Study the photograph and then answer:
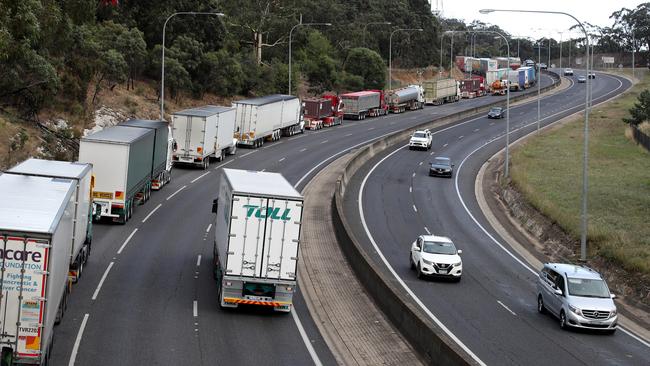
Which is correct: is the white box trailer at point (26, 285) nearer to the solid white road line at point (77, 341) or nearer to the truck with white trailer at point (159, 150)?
the solid white road line at point (77, 341)

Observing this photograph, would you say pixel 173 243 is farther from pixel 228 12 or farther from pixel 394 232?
pixel 228 12

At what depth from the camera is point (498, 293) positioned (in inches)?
1307

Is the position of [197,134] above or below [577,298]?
above

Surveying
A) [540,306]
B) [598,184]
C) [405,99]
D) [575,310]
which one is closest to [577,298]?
[575,310]

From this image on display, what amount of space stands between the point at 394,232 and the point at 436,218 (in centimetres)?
526

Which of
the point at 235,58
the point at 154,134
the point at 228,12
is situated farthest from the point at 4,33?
the point at 228,12

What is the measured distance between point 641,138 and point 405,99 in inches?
1391

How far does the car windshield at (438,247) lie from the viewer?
35.1 metres

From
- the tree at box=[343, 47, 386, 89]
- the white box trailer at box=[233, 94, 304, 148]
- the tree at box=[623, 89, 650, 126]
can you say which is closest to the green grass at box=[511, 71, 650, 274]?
the tree at box=[623, 89, 650, 126]

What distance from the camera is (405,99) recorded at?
109625 millimetres

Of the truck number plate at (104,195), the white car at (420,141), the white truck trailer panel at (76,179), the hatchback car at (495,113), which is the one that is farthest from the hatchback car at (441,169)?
the hatchback car at (495,113)

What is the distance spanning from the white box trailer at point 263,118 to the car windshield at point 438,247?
34.2 meters

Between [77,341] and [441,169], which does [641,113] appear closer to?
[441,169]

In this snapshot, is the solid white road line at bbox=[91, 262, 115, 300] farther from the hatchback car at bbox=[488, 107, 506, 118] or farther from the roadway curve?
the hatchback car at bbox=[488, 107, 506, 118]
